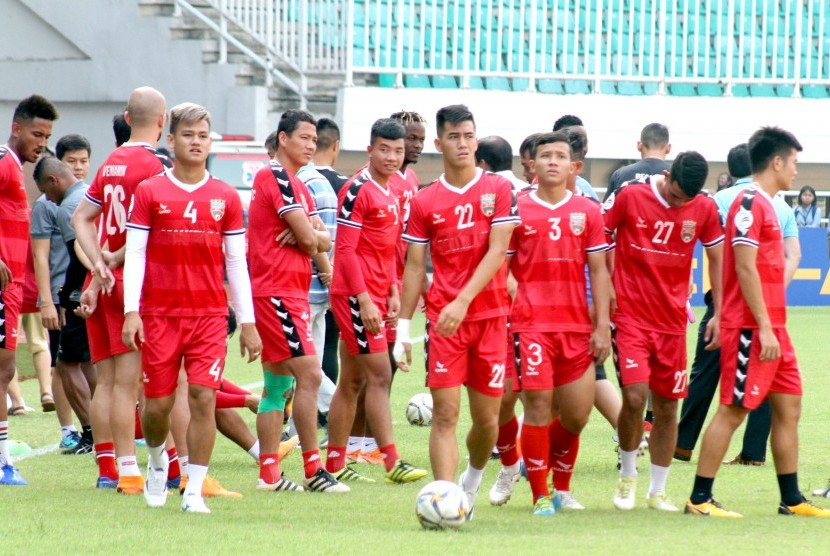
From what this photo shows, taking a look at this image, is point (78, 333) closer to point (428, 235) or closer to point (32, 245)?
point (32, 245)

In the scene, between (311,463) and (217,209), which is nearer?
(217,209)

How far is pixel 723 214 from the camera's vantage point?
8.86m

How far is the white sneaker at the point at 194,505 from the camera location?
692 centimetres

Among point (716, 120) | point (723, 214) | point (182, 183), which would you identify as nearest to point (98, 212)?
point (182, 183)

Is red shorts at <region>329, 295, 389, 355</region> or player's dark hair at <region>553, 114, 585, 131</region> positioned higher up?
player's dark hair at <region>553, 114, 585, 131</region>

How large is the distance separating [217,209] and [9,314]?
183cm

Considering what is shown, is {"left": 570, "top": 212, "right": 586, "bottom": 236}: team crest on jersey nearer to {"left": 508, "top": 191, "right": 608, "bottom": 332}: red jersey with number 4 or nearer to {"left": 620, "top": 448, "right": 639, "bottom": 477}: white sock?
{"left": 508, "top": 191, "right": 608, "bottom": 332}: red jersey with number 4

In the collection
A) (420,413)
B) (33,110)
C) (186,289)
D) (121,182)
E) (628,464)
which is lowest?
(420,413)

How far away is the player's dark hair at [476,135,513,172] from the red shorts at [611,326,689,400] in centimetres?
201

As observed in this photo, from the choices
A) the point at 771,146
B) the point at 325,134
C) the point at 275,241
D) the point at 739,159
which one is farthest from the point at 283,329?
the point at 739,159

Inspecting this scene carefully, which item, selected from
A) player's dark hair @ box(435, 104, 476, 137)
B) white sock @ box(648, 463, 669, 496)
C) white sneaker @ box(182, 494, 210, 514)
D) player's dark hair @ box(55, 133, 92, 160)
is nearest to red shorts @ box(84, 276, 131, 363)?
white sneaker @ box(182, 494, 210, 514)

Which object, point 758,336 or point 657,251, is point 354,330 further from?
point 758,336

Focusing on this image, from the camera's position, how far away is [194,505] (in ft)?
22.7

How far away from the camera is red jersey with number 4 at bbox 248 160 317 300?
7.73 meters
